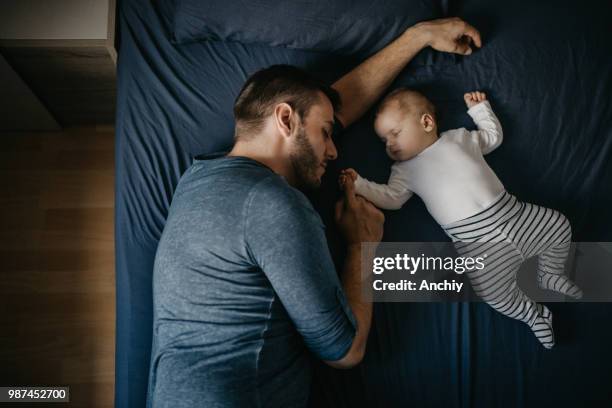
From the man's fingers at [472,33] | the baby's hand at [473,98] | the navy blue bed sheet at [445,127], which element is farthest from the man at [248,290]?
the man's fingers at [472,33]

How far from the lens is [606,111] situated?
1526 millimetres

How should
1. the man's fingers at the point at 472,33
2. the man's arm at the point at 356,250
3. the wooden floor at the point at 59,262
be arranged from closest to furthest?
the man's arm at the point at 356,250, the man's fingers at the point at 472,33, the wooden floor at the point at 59,262

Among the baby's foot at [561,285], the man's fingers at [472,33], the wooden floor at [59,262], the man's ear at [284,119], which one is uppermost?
the man's fingers at [472,33]

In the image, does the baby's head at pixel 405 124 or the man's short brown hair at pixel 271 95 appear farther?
the baby's head at pixel 405 124

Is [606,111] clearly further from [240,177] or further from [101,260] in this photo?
[101,260]

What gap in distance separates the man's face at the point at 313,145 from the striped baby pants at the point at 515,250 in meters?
0.43

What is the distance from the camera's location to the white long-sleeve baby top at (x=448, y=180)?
1353 millimetres

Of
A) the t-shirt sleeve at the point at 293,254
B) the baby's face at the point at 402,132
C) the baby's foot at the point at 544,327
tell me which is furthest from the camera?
the baby's face at the point at 402,132

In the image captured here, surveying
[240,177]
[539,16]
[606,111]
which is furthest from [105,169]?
[606,111]

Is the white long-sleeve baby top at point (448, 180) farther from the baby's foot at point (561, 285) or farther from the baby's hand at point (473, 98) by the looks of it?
the baby's foot at point (561, 285)

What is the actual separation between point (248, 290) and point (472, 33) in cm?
109

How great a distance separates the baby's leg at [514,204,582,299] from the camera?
1.36 metres

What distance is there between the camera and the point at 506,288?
131cm

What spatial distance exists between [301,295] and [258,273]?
108mm
